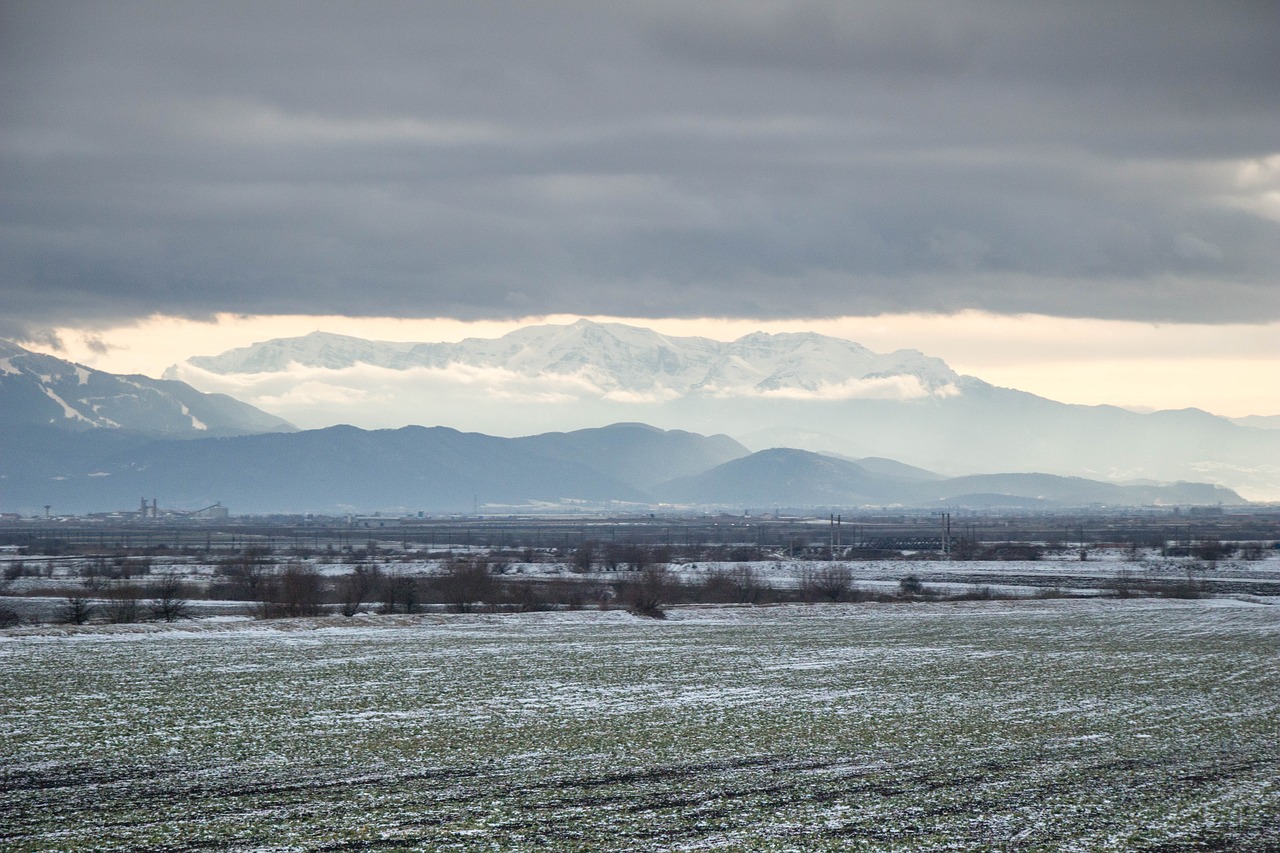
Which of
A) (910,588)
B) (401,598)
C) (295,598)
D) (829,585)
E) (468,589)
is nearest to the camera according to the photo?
(295,598)

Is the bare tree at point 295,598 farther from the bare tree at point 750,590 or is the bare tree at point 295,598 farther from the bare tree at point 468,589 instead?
the bare tree at point 750,590

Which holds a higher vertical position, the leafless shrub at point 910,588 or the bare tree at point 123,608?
the bare tree at point 123,608

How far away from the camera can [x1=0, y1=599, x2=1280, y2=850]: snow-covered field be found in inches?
865

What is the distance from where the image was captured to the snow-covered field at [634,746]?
21969 millimetres

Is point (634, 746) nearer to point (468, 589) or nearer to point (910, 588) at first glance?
point (468, 589)

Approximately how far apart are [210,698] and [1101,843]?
81.5ft

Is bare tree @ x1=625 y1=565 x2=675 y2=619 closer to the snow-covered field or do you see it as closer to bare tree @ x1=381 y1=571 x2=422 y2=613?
bare tree @ x1=381 y1=571 x2=422 y2=613

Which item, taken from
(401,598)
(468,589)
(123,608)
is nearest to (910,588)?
(468,589)

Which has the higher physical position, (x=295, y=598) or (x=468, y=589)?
(x=295, y=598)

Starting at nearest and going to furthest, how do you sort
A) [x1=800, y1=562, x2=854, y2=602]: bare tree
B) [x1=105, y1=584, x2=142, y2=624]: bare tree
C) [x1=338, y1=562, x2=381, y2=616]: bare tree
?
[x1=105, y1=584, x2=142, y2=624]: bare tree, [x1=338, y1=562, x2=381, y2=616]: bare tree, [x1=800, y1=562, x2=854, y2=602]: bare tree

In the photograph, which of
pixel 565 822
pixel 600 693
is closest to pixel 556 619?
pixel 600 693

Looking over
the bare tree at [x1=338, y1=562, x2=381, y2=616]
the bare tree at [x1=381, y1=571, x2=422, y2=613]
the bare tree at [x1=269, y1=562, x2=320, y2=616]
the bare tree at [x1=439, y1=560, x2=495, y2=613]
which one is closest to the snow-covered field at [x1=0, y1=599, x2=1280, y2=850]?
the bare tree at [x1=269, y1=562, x2=320, y2=616]

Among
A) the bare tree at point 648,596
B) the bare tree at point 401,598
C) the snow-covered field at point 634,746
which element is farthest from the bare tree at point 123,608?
the bare tree at point 648,596

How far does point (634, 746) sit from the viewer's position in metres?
29.2
